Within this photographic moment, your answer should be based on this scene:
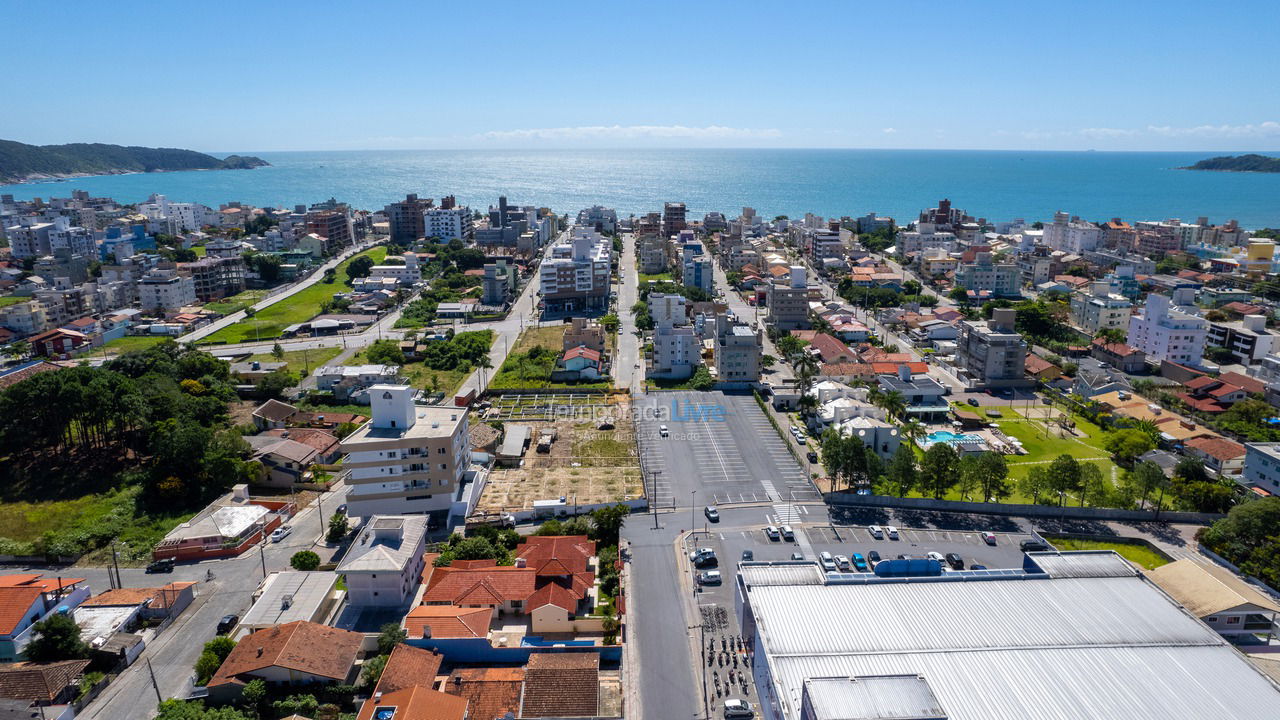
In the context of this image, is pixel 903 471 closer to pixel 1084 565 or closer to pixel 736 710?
pixel 1084 565

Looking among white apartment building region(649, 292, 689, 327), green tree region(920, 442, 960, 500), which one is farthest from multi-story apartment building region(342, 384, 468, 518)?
white apartment building region(649, 292, 689, 327)

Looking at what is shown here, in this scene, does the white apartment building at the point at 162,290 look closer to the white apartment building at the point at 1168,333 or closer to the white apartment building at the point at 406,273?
the white apartment building at the point at 406,273

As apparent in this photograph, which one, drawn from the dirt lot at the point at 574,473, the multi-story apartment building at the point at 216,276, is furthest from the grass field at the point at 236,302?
the dirt lot at the point at 574,473

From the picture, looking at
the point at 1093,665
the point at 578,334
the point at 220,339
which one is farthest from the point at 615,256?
the point at 1093,665

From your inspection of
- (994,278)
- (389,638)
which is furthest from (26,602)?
(994,278)

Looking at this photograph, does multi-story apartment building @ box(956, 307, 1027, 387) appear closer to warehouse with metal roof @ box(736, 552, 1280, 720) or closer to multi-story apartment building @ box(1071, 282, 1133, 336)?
multi-story apartment building @ box(1071, 282, 1133, 336)
